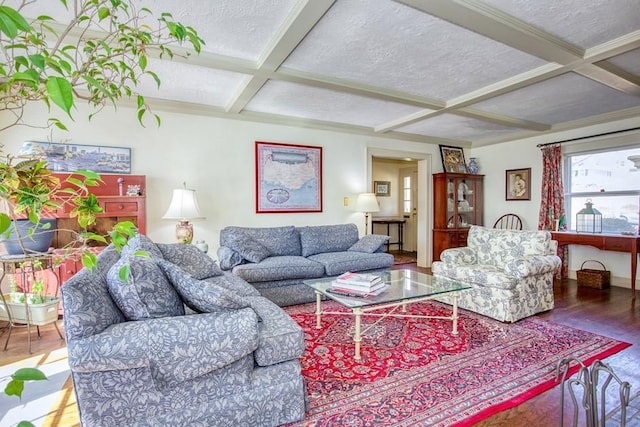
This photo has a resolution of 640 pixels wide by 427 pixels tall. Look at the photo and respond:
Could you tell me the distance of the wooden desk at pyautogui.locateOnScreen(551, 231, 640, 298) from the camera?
13.0 feet

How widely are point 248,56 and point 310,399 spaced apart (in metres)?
2.60

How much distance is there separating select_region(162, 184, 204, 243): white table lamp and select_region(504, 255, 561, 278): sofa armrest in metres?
3.25

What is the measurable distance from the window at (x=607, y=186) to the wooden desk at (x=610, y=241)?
1.79ft

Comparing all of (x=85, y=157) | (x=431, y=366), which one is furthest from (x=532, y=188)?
(x=85, y=157)

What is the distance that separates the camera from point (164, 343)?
1.46 meters

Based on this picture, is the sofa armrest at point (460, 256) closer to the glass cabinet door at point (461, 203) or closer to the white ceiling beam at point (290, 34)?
the glass cabinet door at point (461, 203)

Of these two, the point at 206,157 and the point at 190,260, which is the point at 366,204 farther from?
the point at 190,260

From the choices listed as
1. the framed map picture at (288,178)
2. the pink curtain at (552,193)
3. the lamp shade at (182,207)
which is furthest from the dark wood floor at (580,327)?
the framed map picture at (288,178)

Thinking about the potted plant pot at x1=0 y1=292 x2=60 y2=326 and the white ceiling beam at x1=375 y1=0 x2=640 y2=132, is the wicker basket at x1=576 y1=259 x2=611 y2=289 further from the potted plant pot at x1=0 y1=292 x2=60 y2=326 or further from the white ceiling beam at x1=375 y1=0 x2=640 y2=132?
the potted plant pot at x1=0 y1=292 x2=60 y2=326

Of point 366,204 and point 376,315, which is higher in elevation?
point 366,204

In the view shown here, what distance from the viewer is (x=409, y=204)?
7.96 metres

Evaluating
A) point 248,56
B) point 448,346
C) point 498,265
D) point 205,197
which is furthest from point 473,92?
point 205,197

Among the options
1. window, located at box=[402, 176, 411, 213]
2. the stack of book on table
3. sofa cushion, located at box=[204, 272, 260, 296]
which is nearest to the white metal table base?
the stack of book on table

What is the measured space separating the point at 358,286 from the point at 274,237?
5.68 ft
